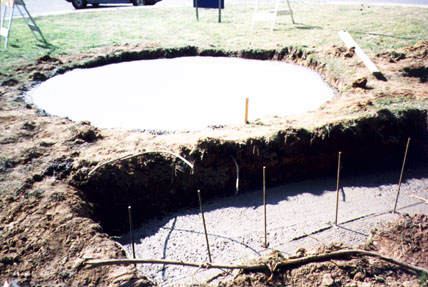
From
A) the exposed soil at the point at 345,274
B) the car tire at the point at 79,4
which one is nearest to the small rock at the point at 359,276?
the exposed soil at the point at 345,274

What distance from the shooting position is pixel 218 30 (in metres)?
10.9

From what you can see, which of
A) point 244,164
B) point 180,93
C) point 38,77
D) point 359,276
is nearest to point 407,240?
point 359,276

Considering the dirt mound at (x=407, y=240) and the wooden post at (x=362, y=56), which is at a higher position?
the wooden post at (x=362, y=56)

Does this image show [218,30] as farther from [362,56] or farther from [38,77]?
[38,77]

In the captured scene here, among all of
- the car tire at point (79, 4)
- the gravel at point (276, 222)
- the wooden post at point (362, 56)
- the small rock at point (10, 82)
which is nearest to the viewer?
the gravel at point (276, 222)

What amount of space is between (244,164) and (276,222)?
3.11ft

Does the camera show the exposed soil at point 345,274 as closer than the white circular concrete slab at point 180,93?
Yes

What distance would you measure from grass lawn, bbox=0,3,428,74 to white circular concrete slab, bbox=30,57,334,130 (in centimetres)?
129

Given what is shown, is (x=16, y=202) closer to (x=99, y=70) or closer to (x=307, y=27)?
(x=99, y=70)

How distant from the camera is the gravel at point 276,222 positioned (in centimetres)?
399

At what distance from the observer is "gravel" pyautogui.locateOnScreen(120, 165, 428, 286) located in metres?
3.99

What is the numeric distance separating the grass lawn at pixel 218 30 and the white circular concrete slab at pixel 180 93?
129 centimetres

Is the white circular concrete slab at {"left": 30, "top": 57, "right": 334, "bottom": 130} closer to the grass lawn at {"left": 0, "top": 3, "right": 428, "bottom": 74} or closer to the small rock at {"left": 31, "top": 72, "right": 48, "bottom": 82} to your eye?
the small rock at {"left": 31, "top": 72, "right": 48, "bottom": 82}

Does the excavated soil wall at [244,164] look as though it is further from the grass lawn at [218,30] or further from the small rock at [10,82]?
the small rock at [10,82]
